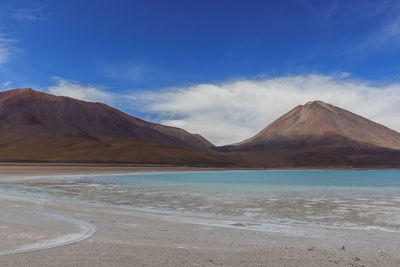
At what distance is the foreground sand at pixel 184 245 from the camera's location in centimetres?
686

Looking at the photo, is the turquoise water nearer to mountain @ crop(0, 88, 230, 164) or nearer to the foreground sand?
the foreground sand

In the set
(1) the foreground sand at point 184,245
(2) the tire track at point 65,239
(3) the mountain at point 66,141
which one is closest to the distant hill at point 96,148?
(3) the mountain at point 66,141

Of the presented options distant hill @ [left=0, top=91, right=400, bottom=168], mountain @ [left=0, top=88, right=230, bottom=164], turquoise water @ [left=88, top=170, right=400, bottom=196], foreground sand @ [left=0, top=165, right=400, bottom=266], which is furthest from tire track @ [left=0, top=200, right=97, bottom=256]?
mountain @ [left=0, top=88, right=230, bottom=164]

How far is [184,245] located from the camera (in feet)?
27.1

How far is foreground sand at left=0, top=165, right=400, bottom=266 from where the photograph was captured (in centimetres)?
686

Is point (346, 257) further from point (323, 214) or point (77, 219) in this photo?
point (77, 219)

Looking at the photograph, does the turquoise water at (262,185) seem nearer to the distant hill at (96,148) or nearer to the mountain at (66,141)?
the distant hill at (96,148)

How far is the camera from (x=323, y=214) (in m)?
14.2

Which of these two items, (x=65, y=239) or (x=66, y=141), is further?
(x=66, y=141)

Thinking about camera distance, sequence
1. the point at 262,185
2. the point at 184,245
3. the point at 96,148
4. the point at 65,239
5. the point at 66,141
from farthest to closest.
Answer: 1. the point at 66,141
2. the point at 96,148
3. the point at 262,185
4. the point at 65,239
5. the point at 184,245

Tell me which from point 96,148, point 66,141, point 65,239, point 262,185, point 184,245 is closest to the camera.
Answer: point 184,245

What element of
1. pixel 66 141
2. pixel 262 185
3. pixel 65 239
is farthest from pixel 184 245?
pixel 66 141

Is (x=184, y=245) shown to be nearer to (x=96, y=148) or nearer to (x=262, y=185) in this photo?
(x=262, y=185)

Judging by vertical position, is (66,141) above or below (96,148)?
above
